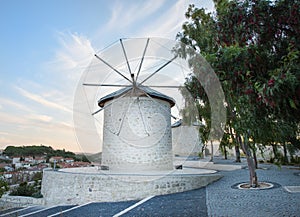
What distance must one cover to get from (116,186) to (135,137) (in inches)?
177

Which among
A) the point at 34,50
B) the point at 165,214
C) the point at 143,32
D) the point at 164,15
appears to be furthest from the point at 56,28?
the point at 165,214

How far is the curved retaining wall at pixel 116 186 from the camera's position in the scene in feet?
25.0

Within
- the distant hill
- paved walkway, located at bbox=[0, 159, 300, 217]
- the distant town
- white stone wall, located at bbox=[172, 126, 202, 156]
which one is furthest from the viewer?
the distant hill

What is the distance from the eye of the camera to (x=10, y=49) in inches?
394

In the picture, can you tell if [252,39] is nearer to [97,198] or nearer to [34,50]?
[97,198]

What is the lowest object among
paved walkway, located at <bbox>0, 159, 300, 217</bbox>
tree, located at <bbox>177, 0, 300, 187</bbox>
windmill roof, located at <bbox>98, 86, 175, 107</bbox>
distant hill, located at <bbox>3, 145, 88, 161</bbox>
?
paved walkway, located at <bbox>0, 159, 300, 217</bbox>

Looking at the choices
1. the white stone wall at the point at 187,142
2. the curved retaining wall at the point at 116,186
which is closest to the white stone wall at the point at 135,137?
the white stone wall at the point at 187,142

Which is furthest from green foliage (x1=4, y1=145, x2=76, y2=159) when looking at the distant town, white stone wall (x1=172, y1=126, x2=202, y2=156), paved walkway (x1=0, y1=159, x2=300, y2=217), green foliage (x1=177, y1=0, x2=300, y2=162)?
green foliage (x1=177, y1=0, x2=300, y2=162)

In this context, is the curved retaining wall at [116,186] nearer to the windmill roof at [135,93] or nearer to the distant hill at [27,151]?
the windmill roof at [135,93]

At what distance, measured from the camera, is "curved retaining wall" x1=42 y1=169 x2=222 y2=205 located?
7629 millimetres

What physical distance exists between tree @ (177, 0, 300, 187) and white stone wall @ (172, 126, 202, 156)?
5368 millimetres

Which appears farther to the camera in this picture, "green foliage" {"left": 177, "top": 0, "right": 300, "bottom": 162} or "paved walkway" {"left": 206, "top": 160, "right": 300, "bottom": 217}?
"paved walkway" {"left": 206, "top": 160, "right": 300, "bottom": 217}

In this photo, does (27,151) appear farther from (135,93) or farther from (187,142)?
(187,142)

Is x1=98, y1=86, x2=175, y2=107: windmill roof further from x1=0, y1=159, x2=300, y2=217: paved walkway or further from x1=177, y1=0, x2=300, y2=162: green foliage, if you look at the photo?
x1=177, y1=0, x2=300, y2=162: green foliage
